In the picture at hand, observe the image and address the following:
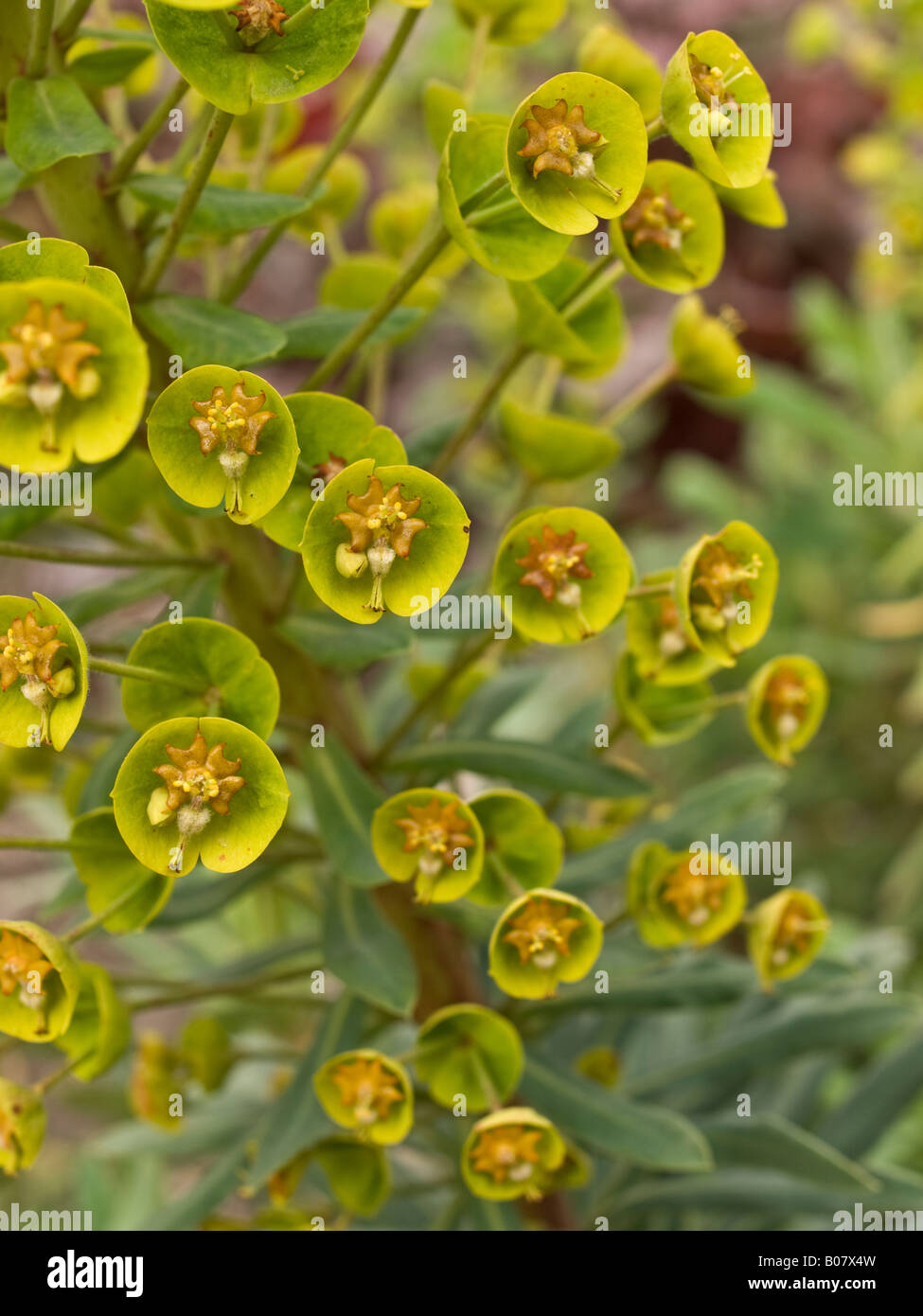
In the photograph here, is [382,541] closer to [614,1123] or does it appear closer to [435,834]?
[435,834]

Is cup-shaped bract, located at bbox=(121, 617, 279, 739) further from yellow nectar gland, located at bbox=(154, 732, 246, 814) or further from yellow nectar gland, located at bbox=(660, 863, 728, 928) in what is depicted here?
yellow nectar gland, located at bbox=(660, 863, 728, 928)

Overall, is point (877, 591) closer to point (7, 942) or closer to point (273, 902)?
point (273, 902)

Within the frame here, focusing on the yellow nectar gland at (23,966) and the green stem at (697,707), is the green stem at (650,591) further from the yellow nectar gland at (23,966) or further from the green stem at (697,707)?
the yellow nectar gland at (23,966)

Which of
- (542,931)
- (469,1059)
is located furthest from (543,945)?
(469,1059)

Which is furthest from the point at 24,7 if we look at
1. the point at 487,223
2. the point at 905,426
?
the point at 905,426

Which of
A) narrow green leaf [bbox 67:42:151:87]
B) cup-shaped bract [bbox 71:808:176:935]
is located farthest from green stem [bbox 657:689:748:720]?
narrow green leaf [bbox 67:42:151:87]

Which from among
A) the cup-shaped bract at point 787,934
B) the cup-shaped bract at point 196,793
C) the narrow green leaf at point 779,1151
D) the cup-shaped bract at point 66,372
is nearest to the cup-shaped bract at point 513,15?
the cup-shaped bract at point 66,372
